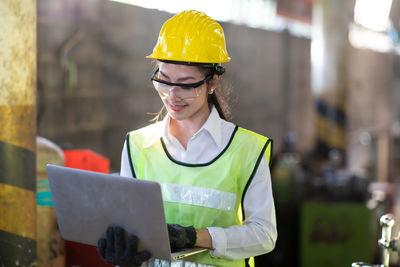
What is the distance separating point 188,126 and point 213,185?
24 cm

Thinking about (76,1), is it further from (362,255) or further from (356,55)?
(356,55)

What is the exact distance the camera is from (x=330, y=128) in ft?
25.8

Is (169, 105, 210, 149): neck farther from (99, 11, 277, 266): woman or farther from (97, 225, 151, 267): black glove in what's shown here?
(97, 225, 151, 267): black glove

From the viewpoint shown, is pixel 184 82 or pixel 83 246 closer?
pixel 184 82

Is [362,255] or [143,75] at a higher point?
[143,75]

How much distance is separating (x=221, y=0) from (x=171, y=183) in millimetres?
5948

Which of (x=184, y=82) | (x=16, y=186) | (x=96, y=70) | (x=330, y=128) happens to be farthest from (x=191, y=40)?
(x=330, y=128)

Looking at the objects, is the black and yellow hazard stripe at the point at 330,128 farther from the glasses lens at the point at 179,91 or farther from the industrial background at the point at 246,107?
the glasses lens at the point at 179,91

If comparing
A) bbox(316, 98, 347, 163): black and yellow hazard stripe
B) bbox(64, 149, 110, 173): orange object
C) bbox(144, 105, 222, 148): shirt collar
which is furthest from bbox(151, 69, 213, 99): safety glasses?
bbox(316, 98, 347, 163): black and yellow hazard stripe

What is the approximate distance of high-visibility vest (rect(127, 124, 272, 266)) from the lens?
5.96 ft

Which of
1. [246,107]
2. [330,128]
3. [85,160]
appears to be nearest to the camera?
[85,160]

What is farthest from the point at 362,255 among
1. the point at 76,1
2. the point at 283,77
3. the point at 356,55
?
the point at 356,55

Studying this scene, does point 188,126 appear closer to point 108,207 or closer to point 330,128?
point 108,207

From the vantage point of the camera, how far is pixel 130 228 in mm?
1546
